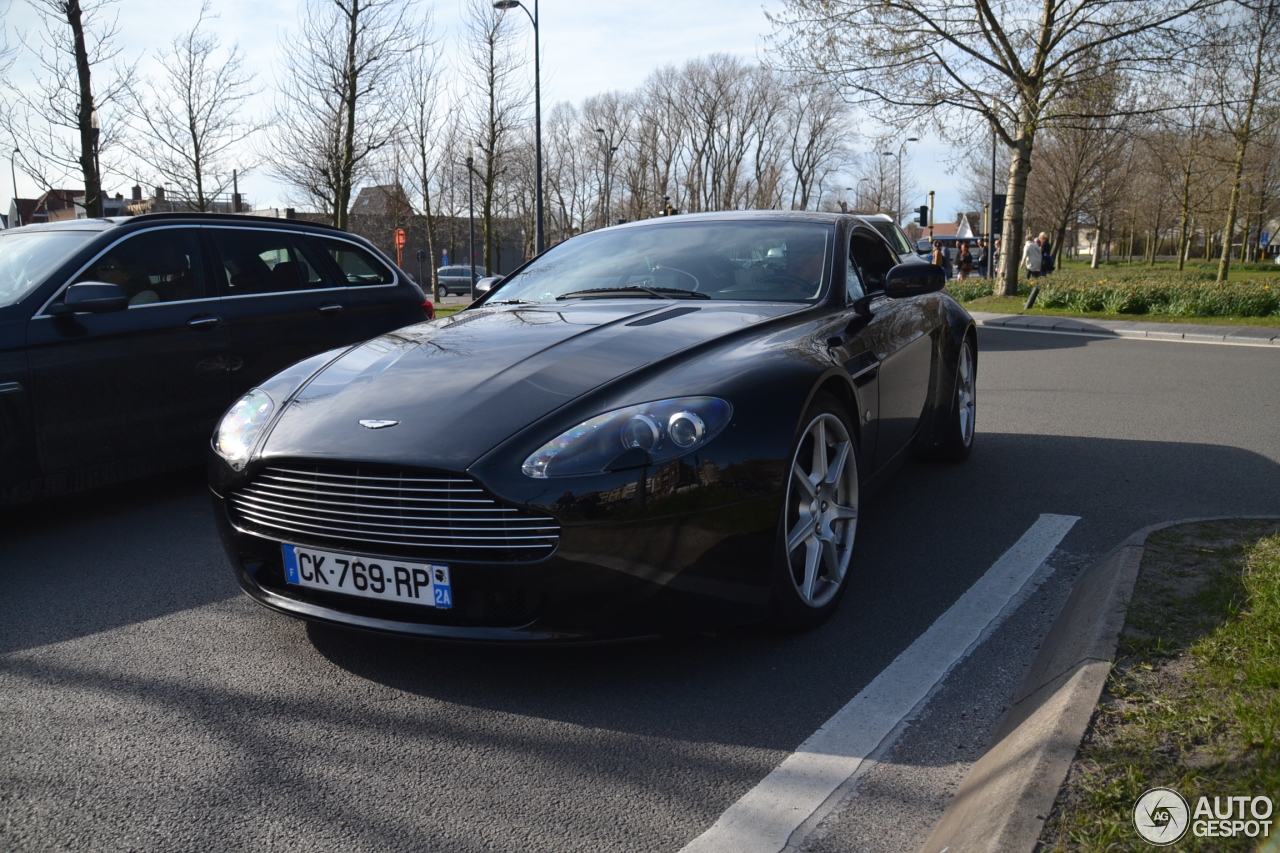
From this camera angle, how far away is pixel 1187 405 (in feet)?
26.8

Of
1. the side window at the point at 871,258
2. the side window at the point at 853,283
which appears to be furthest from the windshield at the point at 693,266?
the side window at the point at 871,258

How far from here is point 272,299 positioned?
5840mm

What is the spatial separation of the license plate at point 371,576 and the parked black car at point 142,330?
8.01 ft

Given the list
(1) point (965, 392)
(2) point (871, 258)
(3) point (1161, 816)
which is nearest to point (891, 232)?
(1) point (965, 392)

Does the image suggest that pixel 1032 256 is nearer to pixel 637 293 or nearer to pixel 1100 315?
pixel 1100 315

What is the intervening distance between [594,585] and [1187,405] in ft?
23.7

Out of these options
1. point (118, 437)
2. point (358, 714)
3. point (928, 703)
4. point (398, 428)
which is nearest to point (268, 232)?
point (118, 437)

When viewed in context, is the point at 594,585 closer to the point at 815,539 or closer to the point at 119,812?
the point at 815,539

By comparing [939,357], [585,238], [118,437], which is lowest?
[118,437]

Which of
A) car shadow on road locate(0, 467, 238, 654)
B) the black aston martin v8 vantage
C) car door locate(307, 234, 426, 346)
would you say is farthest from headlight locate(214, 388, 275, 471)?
car door locate(307, 234, 426, 346)

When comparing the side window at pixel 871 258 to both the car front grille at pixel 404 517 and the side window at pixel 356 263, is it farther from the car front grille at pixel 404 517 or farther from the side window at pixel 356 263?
the side window at pixel 356 263

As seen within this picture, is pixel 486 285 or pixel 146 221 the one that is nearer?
pixel 486 285

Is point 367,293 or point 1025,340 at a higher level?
point 367,293

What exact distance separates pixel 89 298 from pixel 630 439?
10.9ft
